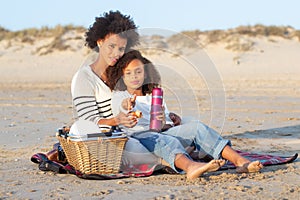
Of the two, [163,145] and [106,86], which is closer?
[163,145]

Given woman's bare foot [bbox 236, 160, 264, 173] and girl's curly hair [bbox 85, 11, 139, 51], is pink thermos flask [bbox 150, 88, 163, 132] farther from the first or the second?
woman's bare foot [bbox 236, 160, 264, 173]

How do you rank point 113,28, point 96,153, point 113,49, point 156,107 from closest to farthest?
point 96,153
point 156,107
point 113,49
point 113,28

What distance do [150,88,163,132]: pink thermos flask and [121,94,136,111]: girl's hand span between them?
7.4 inches

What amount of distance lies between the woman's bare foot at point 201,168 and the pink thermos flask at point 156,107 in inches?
23.2

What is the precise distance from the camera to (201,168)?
4.80 m

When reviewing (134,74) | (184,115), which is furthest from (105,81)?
(184,115)

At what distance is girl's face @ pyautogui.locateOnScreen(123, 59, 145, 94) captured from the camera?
213 inches

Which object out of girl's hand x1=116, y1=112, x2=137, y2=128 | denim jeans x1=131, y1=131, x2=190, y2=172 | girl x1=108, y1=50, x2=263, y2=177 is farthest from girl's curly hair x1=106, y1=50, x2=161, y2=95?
denim jeans x1=131, y1=131, x2=190, y2=172

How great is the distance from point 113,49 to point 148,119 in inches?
27.4

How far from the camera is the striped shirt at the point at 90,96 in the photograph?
5340 millimetres

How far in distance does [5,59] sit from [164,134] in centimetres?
2021

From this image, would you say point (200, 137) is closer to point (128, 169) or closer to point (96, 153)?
point (128, 169)

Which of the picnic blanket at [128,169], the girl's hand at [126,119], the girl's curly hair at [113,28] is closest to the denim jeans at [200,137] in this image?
the picnic blanket at [128,169]


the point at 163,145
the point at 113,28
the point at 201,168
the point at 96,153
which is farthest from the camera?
the point at 113,28
